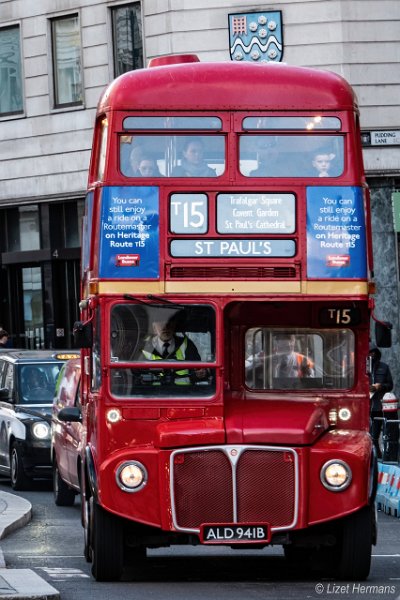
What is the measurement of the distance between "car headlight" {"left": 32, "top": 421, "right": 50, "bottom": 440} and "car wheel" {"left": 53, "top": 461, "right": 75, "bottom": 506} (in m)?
1.56

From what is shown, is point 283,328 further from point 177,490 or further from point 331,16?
point 331,16

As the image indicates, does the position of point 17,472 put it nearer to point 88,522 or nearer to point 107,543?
point 88,522

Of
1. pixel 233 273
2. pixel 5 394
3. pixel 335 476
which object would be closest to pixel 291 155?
pixel 233 273

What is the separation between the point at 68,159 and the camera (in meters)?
33.8

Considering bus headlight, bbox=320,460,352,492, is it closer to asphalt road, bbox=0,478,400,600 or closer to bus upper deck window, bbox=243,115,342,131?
asphalt road, bbox=0,478,400,600

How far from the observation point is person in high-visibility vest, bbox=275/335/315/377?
13.8 metres

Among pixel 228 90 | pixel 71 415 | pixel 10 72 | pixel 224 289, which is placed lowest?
pixel 71 415

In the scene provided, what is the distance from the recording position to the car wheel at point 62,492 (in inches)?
817

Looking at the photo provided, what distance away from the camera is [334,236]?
13.7 m

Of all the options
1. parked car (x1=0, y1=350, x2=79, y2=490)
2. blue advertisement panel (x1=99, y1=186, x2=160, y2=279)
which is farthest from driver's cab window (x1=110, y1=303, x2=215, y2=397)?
parked car (x1=0, y1=350, x2=79, y2=490)

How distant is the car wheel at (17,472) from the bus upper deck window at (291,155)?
9784 mm

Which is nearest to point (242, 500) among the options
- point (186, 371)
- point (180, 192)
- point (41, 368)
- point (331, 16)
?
point (186, 371)

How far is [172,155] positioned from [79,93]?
804 inches

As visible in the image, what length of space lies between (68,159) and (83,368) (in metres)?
18.9
